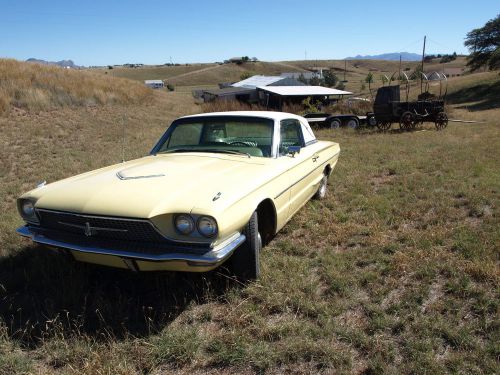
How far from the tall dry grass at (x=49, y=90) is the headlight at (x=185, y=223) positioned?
12932mm

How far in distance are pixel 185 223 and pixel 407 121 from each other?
12983 mm

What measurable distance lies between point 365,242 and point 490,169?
4.14 m

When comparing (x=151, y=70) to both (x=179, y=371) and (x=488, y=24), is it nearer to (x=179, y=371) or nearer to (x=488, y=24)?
(x=488, y=24)

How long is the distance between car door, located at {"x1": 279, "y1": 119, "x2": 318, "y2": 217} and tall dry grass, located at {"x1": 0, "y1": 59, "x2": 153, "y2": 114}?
1181cm

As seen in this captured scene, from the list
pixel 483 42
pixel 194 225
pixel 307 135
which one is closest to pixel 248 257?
pixel 194 225

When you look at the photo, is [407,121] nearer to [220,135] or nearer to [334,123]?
[334,123]

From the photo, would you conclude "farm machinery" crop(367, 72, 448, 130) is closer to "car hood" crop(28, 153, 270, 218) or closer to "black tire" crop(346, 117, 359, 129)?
"black tire" crop(346, 117, 359, 129)

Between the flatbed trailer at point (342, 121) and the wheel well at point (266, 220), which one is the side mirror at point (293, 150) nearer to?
the wheel well at point (266, 220)

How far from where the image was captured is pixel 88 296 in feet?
10.9

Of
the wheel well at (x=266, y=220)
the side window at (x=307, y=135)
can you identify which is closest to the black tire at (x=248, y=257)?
the wheel well at (x=266, y=220)

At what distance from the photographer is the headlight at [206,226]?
2.79 meters

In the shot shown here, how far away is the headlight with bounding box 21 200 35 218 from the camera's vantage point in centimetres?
335

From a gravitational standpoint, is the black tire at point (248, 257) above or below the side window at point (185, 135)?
below

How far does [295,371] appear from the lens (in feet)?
8.01
